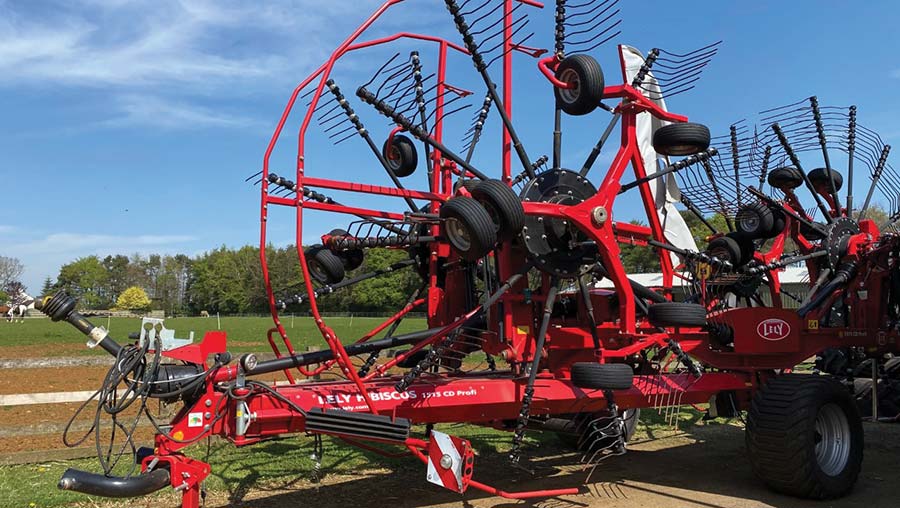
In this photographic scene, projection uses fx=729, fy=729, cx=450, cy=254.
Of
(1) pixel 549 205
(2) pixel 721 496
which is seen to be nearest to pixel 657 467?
(2) pixel 721 496

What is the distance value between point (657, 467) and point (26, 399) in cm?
720

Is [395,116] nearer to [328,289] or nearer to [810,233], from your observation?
[328,289]

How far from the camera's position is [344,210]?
603cm

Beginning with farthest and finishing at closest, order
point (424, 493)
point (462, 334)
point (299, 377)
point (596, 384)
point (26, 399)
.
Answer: point (299, 377)
point (26, 399)
point (424, 493)
point (462, 334)
point (596, 384)

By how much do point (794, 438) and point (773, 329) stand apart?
138 centimetres

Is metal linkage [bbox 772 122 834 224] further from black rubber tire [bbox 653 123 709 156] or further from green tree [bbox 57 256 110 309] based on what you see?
green tree [bbox 57 256 110 309]

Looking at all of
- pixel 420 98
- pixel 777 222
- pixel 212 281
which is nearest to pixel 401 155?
pixel 420 98

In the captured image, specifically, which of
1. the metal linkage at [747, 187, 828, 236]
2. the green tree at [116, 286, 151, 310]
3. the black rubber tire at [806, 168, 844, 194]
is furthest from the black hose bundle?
the green tree at [116, 286, 151, 310]

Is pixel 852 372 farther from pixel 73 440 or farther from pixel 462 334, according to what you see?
pixel 73 440

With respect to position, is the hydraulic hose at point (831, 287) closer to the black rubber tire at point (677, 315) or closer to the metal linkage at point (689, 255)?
the metal linkage at point (689, 255)

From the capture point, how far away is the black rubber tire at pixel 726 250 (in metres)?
9.22

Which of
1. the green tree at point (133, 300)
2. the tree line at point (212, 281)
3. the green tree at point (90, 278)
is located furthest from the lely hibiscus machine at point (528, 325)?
the green tree at point (90, 278)

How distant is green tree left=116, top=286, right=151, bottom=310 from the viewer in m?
98.8

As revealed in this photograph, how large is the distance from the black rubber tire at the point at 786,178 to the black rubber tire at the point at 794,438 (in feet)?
13.5
